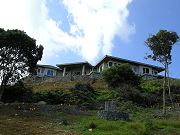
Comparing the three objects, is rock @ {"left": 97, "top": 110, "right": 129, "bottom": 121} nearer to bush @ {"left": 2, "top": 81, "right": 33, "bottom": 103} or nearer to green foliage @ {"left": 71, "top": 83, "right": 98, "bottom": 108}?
green foliage @ {"left": 71, "top": 83, "right": 98, "bottom": 108}

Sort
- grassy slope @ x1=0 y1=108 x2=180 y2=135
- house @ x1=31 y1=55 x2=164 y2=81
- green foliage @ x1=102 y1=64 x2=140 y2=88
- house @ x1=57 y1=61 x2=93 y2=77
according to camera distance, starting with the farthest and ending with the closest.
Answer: house @ x1=57 y1=61 x2=93 y2=77 → house @ x1=31 y1=55 x2=164 y2=81 → green foliage @ x1=102 y1=64 x2=140 y2=88 → grassy slope @ x1=0 y1=108 x2=180 y2=135

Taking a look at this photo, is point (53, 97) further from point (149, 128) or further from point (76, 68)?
point (76, 68)

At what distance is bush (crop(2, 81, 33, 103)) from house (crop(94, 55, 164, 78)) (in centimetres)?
3192

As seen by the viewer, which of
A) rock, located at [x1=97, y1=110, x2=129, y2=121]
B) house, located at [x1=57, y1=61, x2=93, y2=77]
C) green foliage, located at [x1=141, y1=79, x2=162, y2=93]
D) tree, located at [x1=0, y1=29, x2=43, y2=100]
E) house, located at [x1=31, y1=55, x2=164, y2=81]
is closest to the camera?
rock, located at [x1=97, y1=110, x2=129, y2=121]

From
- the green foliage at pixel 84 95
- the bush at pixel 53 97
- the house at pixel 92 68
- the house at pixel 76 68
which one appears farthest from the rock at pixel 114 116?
the house at pixel 76 68

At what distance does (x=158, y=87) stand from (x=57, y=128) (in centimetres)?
3038

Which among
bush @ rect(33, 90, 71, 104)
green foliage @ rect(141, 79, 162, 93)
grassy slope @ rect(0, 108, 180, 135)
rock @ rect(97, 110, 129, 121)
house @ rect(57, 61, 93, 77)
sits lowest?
grassy slope @ rect(0, 108, 180, 135)

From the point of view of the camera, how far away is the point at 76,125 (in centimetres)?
2338

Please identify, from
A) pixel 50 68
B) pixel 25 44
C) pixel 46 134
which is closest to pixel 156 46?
pixel 25 44

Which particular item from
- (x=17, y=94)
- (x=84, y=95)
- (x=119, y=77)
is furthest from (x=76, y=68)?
(x=17, y=94)

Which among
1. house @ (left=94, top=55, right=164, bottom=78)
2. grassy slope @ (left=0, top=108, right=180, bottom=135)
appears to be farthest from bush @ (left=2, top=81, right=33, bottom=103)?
house @ (left=94, top=55, right=164, bottom=78)

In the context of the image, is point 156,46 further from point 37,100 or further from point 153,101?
point 37,100

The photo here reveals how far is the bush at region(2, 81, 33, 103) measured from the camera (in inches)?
1544

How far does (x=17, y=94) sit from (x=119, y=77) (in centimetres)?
1508
